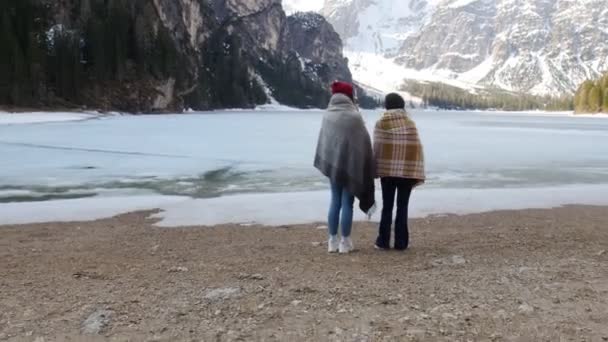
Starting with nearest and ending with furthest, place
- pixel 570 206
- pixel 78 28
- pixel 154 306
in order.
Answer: pixel 154 306, pixel 570 206, pixel 78 28

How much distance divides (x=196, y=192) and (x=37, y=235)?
5813 millimetres

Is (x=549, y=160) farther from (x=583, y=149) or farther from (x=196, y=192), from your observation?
(x=196, y=192)

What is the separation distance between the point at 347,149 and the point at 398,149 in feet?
2.42

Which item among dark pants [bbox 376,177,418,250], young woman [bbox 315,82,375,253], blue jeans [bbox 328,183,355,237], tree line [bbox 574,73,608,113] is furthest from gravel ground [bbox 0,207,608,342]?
tree line [bbox 574,73,608,113]

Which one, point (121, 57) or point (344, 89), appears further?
point (121, 57)

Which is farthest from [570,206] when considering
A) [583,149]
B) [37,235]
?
[583,149]

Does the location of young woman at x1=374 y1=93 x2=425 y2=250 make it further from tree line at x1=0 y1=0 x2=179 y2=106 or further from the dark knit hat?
tree line at x1=0 y1=0 x2=179 y2=106

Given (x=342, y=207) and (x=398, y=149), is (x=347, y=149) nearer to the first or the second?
(x=398, y=149)

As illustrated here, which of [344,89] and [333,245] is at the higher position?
[344,89]

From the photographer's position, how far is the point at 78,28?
292ft

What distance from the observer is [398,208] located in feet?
27.8

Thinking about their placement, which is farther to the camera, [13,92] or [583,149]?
[13,92]

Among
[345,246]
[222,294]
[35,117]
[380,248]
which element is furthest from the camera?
[35,117]

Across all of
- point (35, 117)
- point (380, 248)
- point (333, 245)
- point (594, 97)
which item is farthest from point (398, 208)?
point (594, 97)
